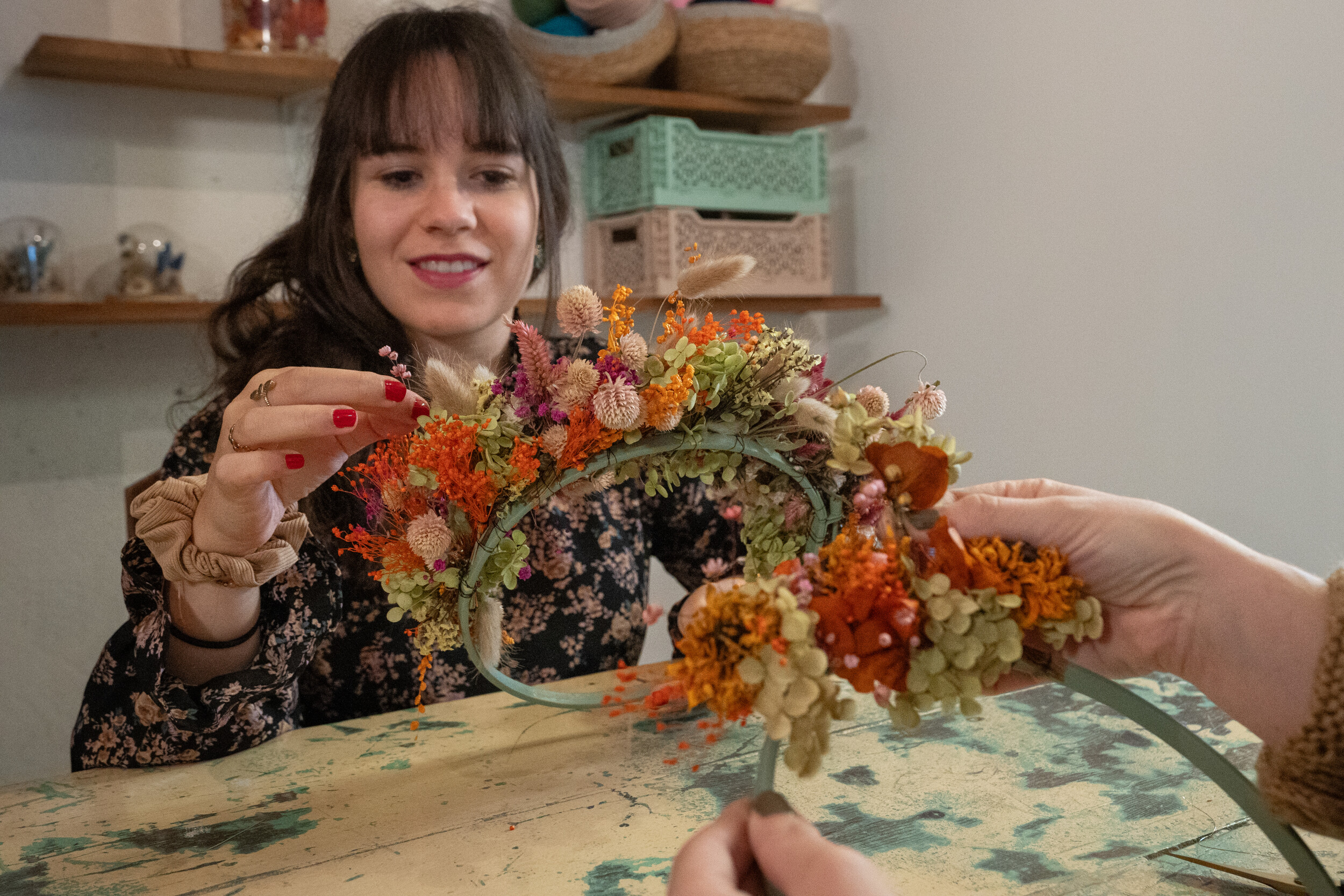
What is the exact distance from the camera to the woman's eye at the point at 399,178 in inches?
50.5

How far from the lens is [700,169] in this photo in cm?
216

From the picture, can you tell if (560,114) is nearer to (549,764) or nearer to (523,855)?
(549,764)

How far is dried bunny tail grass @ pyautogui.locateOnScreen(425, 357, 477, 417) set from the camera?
756mm

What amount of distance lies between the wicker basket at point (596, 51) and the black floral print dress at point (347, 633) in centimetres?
91

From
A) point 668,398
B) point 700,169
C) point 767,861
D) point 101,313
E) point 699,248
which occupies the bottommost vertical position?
point 767,861

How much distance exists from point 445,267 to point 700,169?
0.99 m

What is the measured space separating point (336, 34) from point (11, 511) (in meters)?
1.05

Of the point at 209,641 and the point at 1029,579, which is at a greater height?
the point at 1029,579

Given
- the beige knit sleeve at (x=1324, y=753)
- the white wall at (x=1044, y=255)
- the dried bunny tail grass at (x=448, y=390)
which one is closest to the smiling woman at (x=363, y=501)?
the dried bunny tail grass at (x=448, y=390)

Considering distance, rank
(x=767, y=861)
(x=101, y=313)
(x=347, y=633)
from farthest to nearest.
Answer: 1. (x=101, y=313)
2. (x=347, y=633)
3. (x=767, y=861)

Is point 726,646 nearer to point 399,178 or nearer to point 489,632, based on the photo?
point 489,632

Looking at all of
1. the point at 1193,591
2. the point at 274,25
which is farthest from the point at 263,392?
the point at 274,25

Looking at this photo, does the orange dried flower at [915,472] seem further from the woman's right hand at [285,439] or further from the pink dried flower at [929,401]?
the woman's right hand at [285,439]

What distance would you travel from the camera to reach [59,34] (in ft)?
5.82
